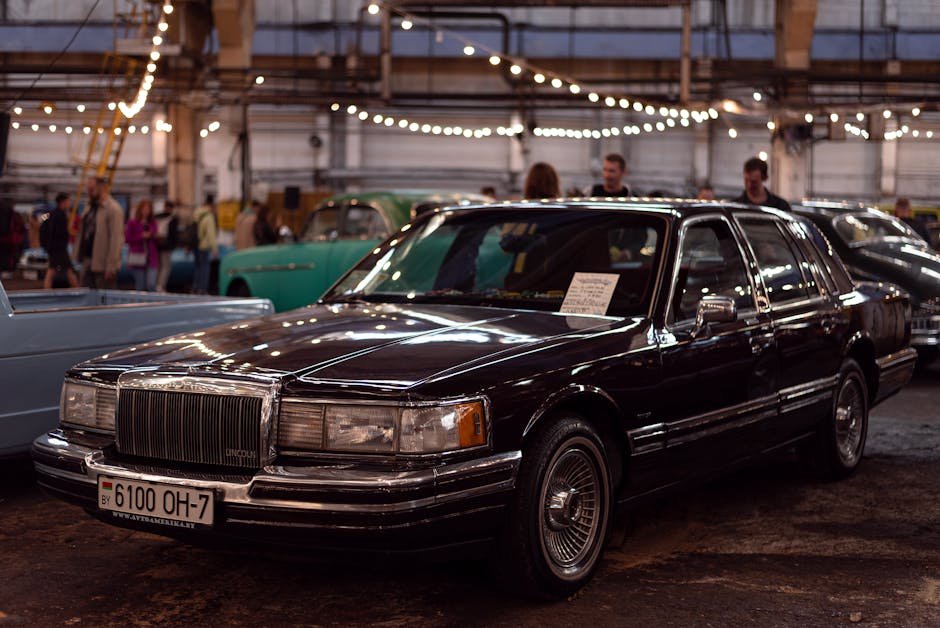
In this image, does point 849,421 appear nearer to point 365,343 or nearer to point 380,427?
point 365,343

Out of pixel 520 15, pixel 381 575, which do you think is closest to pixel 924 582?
pixel 381 575

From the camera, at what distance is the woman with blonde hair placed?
9.57 metres

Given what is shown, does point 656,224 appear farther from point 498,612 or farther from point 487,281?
point 498,612

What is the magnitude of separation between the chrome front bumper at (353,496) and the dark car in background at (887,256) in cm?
779

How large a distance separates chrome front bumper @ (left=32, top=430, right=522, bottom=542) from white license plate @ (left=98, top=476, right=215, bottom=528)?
26mm

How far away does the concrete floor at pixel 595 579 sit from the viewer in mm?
4074

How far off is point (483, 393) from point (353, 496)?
0.53 meters

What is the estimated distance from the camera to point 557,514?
13.6ft

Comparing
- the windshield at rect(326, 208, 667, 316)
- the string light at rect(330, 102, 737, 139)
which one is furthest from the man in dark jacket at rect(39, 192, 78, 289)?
the string light at rect(330, 102, 737, 139)

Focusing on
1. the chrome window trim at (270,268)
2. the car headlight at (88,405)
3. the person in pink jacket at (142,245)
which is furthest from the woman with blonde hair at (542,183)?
the person in pink jacket at (142,245)

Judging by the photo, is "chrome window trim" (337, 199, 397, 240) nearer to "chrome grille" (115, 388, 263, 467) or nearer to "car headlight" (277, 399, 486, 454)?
"chrome grille" (115, 388, 263, 467)

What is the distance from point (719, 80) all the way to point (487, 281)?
17.9 m

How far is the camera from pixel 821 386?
5.99 metres

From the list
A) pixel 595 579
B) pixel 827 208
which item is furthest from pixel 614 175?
pixel 595 579
